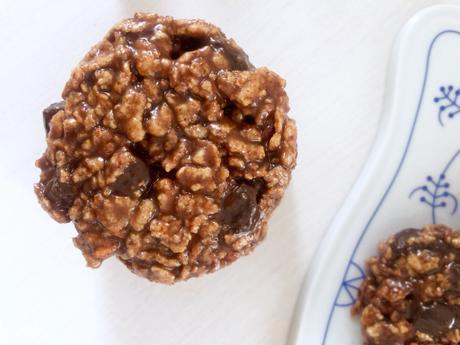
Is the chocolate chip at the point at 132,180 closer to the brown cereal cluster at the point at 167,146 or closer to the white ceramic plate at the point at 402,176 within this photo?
the brown cereal cluster at the point at 167,146

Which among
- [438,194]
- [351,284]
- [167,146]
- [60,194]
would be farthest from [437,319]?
[60,194]

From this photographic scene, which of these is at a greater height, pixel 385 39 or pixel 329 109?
pixel 385 39

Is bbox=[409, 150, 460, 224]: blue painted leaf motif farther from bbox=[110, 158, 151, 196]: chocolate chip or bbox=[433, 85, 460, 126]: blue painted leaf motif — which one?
bbox=[110, 158, 151, 196]: chocolate chip

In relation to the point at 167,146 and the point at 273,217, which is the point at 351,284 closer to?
the point at 273,217

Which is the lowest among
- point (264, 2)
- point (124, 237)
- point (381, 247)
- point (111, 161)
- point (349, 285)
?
point (349, 285)

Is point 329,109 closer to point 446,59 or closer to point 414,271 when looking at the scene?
point 446,59

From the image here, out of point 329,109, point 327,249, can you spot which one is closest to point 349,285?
point 327,249

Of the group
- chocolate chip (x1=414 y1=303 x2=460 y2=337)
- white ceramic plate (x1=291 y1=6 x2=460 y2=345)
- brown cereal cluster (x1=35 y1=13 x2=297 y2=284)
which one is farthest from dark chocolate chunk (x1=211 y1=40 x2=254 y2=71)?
chocolate chip (x1=414 y1=303 x2=460 y2=337)
